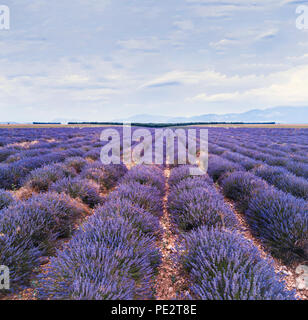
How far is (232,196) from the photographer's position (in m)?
3.82

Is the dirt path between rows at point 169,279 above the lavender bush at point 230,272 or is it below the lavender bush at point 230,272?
below

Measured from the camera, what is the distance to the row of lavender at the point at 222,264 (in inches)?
48.6

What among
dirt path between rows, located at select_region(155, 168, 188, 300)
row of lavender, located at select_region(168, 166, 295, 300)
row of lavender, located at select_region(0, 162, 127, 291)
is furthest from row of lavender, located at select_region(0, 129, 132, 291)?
row of lavender, located at select_region(168, 166, 295, 300)

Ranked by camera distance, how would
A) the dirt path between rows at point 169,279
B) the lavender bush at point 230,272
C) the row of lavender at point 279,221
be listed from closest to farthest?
Answer: the lavender bush at point 230,272 < the dirt path between rows at point 169,279 < the row of lavender at point 279,221

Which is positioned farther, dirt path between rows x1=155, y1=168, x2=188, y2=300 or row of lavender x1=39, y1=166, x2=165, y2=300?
dirt path between rows x1=155, y1=168, x2=188, y2=300

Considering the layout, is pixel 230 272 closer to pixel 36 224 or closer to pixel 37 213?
pixel 36 224

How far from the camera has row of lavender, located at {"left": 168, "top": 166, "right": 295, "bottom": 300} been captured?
1235 millimetres

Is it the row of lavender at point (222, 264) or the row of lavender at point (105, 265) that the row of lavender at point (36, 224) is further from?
the row of lavender at point (222, 264)

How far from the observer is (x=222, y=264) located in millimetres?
1479

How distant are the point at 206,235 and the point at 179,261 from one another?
370 millimetres

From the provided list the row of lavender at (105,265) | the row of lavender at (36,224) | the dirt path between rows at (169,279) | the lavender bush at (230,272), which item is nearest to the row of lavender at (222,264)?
the lavender bush at (230,272)

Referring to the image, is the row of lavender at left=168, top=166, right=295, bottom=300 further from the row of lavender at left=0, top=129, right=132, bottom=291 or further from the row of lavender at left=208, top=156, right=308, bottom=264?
the row of lavender at left=0, top=129, right=132, bottom=291

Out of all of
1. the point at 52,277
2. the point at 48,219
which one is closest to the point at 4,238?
the point at 48,219
